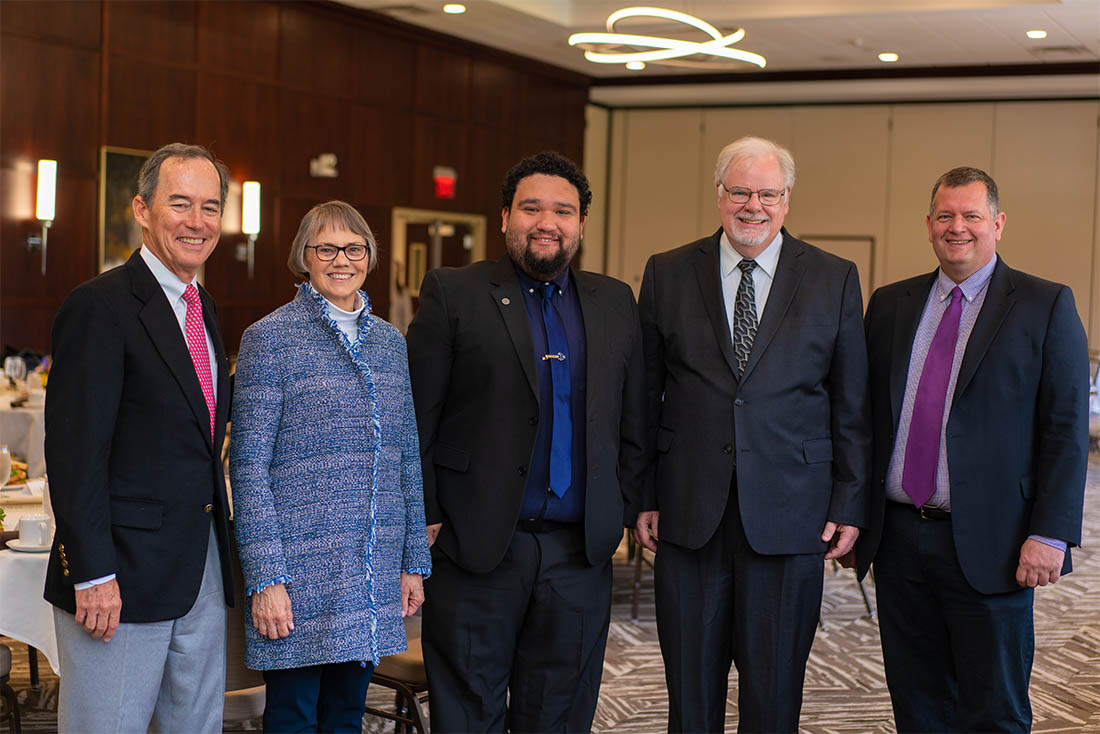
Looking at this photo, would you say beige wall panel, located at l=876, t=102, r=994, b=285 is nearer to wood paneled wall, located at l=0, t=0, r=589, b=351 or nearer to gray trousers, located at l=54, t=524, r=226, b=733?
wood paneled wall, located at l=0, t=0, r=589, b=351

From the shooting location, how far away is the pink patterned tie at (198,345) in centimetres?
265

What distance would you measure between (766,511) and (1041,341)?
0.94 m

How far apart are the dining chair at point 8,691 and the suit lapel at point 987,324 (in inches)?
127

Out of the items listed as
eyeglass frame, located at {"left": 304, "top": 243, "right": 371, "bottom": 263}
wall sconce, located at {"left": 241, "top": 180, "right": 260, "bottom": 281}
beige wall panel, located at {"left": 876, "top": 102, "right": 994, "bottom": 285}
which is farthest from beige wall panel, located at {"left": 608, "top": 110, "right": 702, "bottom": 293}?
eyeglass frame, located at {"left": 304, "top": 243, "right": 371, "bottom": 263}

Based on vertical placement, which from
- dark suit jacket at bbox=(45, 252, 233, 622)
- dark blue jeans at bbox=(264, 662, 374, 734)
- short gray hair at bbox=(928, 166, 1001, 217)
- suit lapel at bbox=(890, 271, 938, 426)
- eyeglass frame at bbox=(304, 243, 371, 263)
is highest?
short gray hair at bbox=(928, 166, 1001, 217)

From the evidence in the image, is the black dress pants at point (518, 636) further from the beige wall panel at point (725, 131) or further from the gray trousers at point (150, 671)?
the beige wall panel at point (725, 131)

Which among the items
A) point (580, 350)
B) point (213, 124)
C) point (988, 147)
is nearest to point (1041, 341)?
point (580, 350)

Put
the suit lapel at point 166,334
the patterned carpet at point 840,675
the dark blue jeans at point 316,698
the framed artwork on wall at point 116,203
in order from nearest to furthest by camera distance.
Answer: the suit lapel at point 166,334 → the dark blue jeans at point 316,698 → the patterned carpet at point 840,675 → the framed artwork on wall at point 116,203

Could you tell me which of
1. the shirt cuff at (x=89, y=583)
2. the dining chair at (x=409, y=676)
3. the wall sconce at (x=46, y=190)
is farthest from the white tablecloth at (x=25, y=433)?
the shirt cuff at (x=89, y=583)

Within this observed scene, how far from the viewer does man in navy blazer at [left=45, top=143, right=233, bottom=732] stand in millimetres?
2439

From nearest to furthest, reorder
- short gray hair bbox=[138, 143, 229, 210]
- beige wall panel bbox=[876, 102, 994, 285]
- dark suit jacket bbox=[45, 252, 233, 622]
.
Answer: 1. dark suit jacket bbox=[45, 252, 233, 622]
2. short gray hair bbox=[138, 143, 229, 210]
3. beige wall panel bbox=[876, 102, 994, 285]

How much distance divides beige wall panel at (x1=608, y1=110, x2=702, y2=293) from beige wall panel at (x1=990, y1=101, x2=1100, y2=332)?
403 cm

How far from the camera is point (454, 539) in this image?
10.2 feet

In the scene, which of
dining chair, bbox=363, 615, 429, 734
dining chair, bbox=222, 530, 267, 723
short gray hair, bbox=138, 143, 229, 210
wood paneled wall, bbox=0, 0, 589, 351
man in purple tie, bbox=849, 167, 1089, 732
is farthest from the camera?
wood paneled wall, bbox=0, 0, 589, 351
